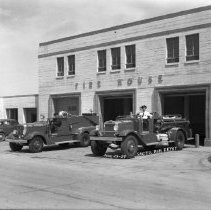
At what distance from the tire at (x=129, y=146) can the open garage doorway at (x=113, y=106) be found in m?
10.3

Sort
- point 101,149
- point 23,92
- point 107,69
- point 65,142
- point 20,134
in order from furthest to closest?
point 23,92, point 107,69, point 65,142, point 20,134, point 101,149

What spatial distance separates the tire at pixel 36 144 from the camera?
2080 cm

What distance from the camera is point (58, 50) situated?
104ft

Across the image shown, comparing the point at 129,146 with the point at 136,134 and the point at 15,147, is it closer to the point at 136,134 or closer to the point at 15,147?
the point at 136,134

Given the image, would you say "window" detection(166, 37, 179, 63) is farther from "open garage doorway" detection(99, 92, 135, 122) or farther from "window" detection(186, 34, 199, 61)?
"open garage doorway" detection(99, 92, 135, 122)

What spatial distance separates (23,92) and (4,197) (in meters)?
32.0

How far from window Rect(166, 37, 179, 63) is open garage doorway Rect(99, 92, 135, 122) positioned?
16.7 ft

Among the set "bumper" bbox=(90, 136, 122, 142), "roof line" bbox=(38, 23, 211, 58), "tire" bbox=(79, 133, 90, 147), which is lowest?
"tire" bbox=(79, 133, 90, 147)

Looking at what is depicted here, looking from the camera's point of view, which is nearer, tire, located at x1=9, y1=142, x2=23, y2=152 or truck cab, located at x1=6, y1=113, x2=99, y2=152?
truck cab, located at x1=6, y1=113, x2=99, y2=152

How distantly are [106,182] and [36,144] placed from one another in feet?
32.6

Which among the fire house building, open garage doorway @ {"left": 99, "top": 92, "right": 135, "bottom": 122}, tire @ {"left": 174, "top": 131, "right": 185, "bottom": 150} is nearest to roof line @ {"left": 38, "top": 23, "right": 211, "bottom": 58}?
the fire house building

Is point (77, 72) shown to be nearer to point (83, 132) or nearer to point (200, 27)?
point (83, 132)

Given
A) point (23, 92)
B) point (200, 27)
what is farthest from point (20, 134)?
point (23, 92)

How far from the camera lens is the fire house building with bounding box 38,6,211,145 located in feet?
77.1
